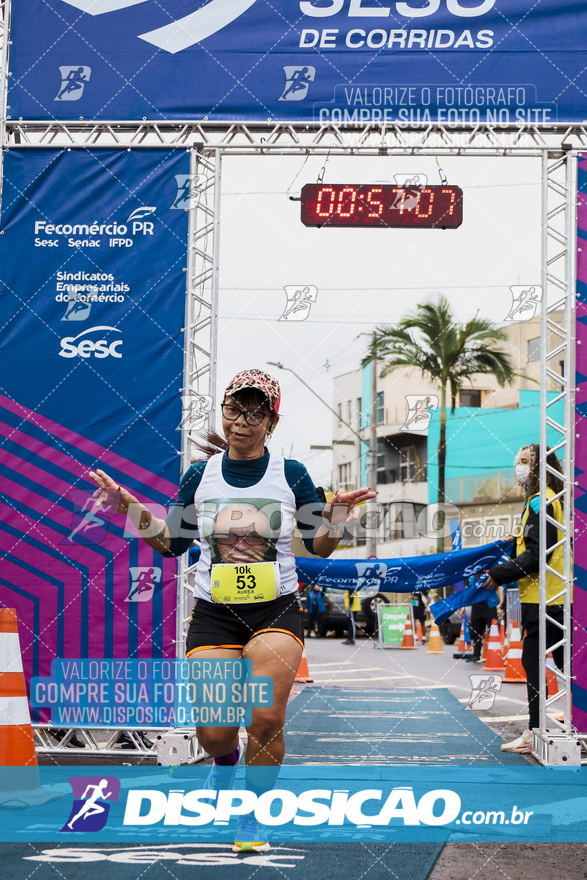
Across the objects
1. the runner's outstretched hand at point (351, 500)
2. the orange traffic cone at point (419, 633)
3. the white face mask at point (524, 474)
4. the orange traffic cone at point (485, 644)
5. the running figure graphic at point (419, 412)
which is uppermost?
the running figure graphic at point (419, 412)

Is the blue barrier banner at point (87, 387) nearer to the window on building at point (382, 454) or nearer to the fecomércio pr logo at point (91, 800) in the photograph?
the fecomércio pr logo at point (91, 800)

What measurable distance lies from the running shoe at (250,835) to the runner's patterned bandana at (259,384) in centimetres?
176

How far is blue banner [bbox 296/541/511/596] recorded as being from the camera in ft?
25.1

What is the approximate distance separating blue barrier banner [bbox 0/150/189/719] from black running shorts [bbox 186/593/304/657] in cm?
276

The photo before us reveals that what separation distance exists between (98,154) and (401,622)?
47.9 ft

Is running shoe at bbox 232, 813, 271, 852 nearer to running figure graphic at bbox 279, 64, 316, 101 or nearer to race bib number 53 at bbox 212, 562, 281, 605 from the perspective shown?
race bib number 53 at bbox 212, 562, 281, 605

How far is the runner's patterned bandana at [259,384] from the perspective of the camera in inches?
165

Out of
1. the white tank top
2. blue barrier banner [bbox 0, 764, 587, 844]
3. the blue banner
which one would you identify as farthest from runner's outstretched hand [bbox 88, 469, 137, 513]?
the blue banner

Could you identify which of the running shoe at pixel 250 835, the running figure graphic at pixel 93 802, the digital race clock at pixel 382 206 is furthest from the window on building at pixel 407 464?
the running shoe at pixel 250 835

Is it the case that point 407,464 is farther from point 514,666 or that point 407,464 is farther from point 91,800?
point 91,800

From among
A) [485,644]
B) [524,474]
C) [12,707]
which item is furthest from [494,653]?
[12,707]

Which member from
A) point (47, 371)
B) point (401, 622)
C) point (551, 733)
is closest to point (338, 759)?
point (551, 733)

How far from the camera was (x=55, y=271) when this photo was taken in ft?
23.5

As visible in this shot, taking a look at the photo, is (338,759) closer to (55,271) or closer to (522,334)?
(55,271)
